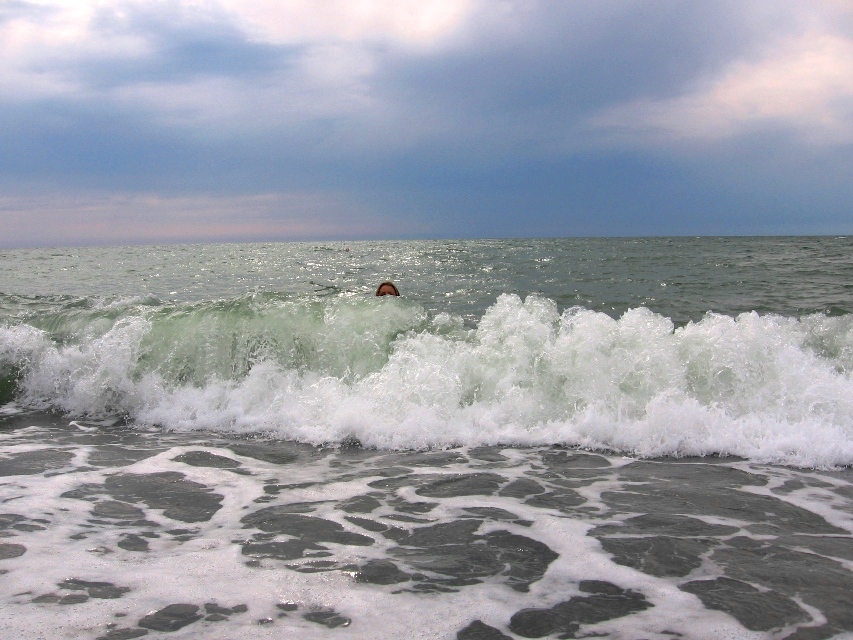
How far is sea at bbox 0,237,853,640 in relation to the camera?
3.26 m

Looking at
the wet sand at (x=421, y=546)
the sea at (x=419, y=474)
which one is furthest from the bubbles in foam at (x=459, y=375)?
the wet sand at (x=421, y=546)

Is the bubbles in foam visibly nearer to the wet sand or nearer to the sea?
the sea

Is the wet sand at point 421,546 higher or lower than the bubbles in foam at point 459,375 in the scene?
lower

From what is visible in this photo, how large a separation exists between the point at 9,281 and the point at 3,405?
21093 mm

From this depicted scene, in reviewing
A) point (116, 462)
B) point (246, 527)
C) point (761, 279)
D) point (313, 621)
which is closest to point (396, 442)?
point (246, 527)

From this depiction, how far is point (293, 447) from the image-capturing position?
6648 millimetres

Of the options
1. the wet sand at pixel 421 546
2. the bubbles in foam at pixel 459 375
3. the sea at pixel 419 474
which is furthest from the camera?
the bubbles in foam at pixel 459 375

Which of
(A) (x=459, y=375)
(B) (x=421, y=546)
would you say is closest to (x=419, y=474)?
(B) (x=421, y=546)

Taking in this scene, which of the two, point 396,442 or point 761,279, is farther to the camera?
point 761,279

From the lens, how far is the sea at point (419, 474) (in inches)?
128

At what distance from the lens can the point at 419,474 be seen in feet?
18.4

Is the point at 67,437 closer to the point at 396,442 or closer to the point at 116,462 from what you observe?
the point at 116,462

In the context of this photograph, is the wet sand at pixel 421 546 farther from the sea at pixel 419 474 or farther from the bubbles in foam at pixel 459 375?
the bubbles in foam at pixel 459 375

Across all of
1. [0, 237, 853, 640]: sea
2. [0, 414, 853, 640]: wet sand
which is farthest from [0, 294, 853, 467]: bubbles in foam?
[0, 414, 853, 640]: wet sand
